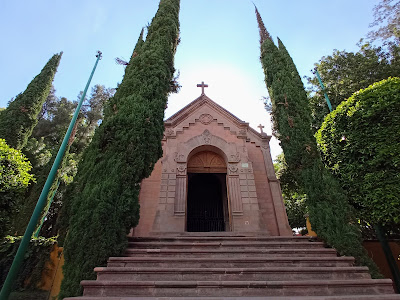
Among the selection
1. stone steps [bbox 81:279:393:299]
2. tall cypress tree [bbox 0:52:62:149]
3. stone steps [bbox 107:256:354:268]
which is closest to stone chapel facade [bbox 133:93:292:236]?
stone steps [bbox 107:256:354:268]

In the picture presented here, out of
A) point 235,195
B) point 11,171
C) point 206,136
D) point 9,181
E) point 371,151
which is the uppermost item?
point 206,136

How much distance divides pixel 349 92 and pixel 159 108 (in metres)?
11.7

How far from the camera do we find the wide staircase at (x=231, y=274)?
158 inches

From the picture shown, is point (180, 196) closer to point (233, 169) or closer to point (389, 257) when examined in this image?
point (233, 169)

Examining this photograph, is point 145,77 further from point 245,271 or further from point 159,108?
point 245,271

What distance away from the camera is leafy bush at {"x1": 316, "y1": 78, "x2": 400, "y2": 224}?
635 cm

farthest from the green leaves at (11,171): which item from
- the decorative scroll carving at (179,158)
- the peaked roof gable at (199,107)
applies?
the peaked roof gable at (199,107)

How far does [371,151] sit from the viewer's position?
686 cm

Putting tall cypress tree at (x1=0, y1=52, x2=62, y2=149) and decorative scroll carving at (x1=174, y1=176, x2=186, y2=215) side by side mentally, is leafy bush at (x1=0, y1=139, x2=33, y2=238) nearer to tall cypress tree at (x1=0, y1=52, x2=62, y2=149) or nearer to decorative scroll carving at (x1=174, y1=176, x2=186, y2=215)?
tall cypress tree at (x1=0, y1=52, x2=62, y2=149)

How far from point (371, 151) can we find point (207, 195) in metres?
9.70

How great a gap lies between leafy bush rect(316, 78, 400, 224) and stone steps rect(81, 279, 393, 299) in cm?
363

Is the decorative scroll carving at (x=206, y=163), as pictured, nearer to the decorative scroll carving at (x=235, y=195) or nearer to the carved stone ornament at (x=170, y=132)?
the decorative scroll carving at (x=235, y=195)

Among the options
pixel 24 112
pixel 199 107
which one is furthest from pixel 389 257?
pixel 24 112

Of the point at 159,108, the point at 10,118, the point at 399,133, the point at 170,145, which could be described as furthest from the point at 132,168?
the point at 10,118
